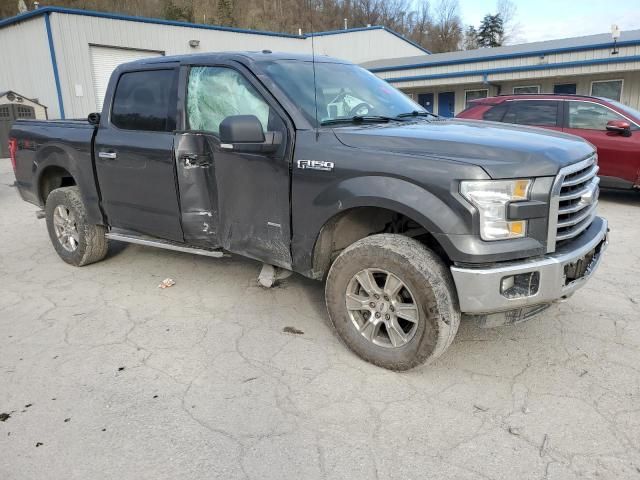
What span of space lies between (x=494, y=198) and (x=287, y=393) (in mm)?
1631

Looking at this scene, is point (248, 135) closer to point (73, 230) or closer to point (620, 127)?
point (73, 230)

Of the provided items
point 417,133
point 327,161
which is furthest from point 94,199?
point 417,133

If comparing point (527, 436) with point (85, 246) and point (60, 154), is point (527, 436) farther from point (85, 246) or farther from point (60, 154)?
point (60, 154)

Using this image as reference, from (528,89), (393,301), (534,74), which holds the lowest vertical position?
(393,301)

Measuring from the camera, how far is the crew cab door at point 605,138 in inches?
303

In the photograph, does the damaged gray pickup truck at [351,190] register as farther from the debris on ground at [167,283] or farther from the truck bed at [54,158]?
the debris on ground at [167,283]

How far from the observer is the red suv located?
773cm

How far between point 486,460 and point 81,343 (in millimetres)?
2828

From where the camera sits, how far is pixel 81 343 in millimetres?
3650

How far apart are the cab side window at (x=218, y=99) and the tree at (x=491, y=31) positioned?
69.3m

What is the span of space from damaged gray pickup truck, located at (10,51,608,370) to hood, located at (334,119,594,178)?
0.04 ft

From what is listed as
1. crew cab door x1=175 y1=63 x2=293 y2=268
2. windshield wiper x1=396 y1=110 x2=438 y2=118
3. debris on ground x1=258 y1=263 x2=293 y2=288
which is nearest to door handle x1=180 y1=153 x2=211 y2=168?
crew cab door x1=175 y1=63 x2=293 y2=268

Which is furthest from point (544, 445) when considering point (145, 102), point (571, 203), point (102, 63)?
point (102, 63)

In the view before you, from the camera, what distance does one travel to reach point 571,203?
300cm
